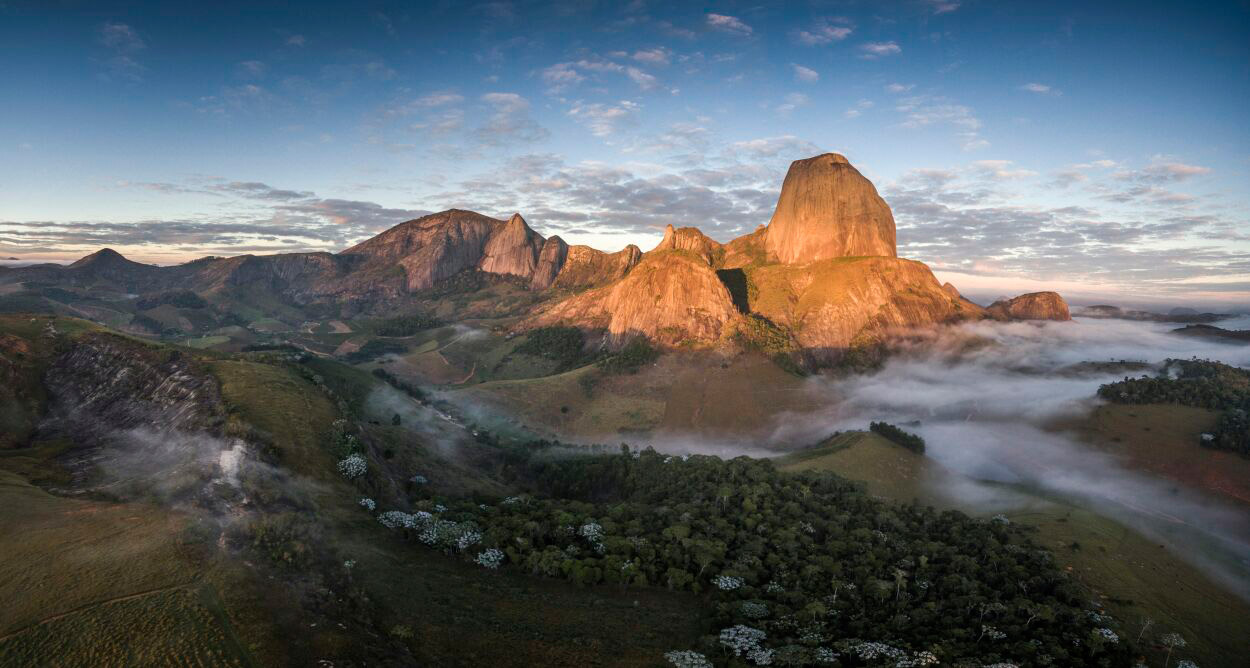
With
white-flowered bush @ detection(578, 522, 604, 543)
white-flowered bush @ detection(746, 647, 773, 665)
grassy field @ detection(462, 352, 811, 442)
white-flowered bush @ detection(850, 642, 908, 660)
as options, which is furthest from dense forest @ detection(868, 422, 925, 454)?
white-flowered bush @ detection(746, 647, 773, 665)

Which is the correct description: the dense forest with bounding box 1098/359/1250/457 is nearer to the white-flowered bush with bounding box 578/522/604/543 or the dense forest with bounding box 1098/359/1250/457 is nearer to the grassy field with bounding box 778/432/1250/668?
the grassy field with bounding box 778/432/1250/668

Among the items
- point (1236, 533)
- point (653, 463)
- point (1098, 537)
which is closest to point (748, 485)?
point (653, 463)

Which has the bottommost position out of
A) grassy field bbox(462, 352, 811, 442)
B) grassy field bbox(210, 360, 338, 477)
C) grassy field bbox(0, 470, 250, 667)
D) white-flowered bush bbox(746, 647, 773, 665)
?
grassy field bbox(462, 352, 811, 442)

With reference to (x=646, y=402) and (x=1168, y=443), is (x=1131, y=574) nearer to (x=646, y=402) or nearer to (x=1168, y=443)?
(x=1168, y=443)

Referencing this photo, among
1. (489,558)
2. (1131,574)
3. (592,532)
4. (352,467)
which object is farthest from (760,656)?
(1131,574)

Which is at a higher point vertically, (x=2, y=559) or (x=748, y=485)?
(x=2, y=559)

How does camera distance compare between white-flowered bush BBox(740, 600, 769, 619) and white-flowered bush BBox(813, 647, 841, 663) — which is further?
white-flowered bush BBox(740, 600, 769, 619)

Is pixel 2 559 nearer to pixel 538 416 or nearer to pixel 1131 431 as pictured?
pixel 538 416
